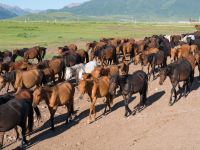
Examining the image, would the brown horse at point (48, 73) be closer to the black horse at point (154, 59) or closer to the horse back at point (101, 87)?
the black horse at point (154, 59)

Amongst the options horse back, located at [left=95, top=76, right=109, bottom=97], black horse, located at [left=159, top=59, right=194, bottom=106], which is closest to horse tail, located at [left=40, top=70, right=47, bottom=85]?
horse back, located at [left=95, top=76, right=109, bottom=97]

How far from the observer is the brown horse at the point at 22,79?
17.7 metres

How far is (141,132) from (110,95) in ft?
9.91

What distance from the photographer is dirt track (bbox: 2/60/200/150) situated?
12.0 m

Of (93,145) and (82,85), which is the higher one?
(82,85)

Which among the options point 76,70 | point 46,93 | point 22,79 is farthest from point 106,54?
point 46,93

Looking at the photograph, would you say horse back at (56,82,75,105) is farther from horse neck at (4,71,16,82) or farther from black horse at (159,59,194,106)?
horse neck at (4,71,16,82)

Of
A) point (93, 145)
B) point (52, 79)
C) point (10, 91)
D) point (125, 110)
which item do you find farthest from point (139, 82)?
Result: point (10, 91)

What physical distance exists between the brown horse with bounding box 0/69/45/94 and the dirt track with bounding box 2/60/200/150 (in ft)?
6.62

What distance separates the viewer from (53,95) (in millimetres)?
14008

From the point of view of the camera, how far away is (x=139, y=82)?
49.5 feet

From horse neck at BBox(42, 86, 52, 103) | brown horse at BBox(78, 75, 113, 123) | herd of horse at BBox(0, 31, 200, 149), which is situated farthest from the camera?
brown horse at BBox(78, 75, 113, 123)

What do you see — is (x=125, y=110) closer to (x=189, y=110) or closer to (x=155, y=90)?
(x=189, y=110)

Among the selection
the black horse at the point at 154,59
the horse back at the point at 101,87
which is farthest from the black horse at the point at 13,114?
the black horse at the point at 154,59
